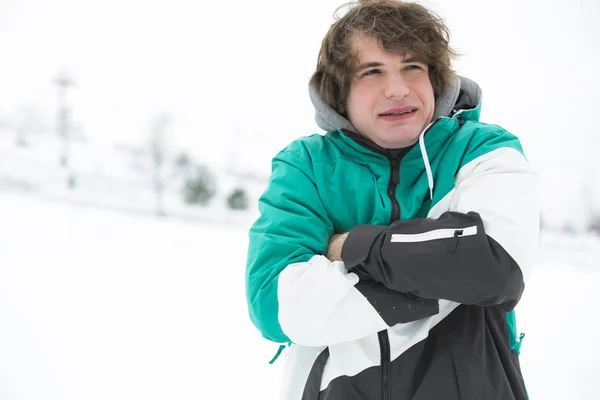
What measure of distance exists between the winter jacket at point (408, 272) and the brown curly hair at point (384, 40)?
156 mm

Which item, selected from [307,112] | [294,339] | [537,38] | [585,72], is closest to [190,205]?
[307,112]

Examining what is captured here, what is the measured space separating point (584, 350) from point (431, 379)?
1392 mm

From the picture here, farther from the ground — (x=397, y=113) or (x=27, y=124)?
(x=397, y=113)

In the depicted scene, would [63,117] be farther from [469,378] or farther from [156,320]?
[469,378]

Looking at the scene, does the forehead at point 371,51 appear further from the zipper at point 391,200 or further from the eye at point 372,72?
the zipper at point 391,200

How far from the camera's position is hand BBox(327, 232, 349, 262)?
0.81m

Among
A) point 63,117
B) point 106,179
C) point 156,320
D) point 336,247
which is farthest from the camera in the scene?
point 63,117

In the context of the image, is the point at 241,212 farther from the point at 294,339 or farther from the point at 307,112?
the point at 294,339

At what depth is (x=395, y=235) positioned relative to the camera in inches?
28.6

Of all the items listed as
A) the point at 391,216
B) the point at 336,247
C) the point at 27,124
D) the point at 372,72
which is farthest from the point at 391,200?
the point at 27,124

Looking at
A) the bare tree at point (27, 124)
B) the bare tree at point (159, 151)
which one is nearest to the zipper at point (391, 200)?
the bare tree at point (159, 151)

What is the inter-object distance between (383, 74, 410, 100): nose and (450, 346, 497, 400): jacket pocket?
45cm

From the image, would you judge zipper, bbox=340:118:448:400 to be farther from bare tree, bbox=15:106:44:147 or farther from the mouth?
bare tree, bbox=15:106:44:147

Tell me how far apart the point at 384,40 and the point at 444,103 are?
0.18 metres
